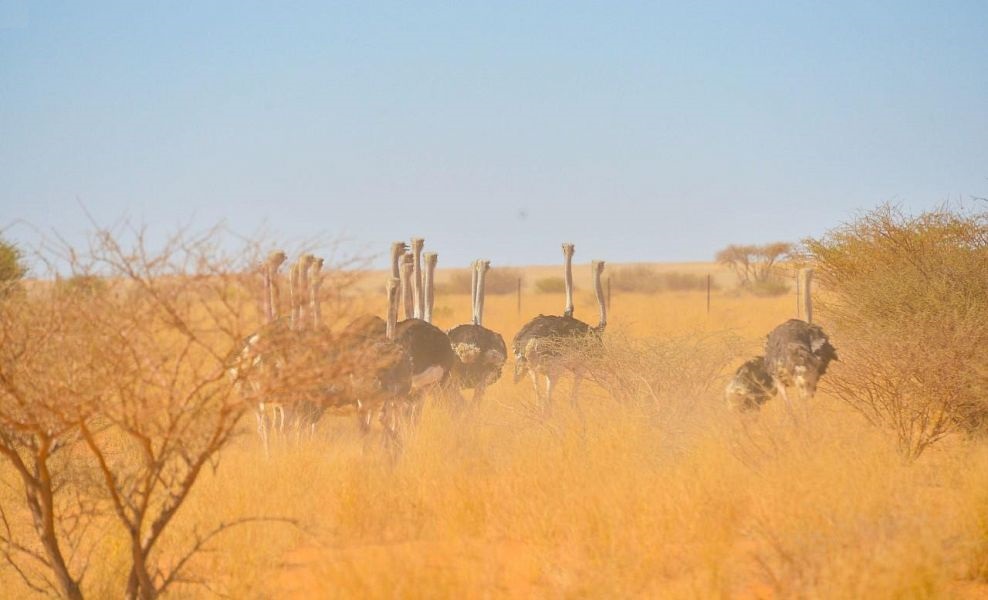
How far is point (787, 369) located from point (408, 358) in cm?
351

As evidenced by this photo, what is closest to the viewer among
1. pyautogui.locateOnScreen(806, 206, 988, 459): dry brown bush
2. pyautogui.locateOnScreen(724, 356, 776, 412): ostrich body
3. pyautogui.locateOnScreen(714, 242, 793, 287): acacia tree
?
pyautogui.locateOnScreen(806, 206, 988, 459): dry brown bush

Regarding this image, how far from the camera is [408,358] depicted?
1025 cm

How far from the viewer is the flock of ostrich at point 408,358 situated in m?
5.31

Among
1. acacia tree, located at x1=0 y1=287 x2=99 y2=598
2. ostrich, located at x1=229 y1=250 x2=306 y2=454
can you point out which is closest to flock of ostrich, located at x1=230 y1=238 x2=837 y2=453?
ostrich, located at x1=229 y1=250 x2=306 y2=454

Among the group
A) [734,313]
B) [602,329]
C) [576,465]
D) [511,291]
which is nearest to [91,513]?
[576,465]

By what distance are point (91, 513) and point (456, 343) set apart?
655 cm

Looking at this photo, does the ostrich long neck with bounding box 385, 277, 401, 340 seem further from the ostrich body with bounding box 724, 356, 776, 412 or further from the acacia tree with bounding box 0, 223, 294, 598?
the acacia tree with bounding box 0, 223, 294, 598

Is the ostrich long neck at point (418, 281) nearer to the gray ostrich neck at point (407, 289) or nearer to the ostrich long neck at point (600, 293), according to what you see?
the gray ostrich neck at point (407, 289)

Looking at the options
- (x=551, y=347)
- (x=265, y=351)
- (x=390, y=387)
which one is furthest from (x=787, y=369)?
(x=265, y=351)

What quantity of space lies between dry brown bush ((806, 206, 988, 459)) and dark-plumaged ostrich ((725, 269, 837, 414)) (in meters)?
0.27

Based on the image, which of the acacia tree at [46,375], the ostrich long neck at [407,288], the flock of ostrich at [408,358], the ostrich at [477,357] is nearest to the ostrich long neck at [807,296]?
the flock of ostrich at [408,358]

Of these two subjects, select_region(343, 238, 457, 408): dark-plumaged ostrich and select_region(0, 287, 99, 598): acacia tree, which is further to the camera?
select_region(343, 238, 457, 408): dark-plumaged ostrich

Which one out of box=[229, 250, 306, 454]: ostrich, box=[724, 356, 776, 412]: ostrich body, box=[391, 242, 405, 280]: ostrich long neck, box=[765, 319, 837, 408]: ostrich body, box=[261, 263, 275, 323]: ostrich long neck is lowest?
box=[724, 356, 776, 412]: ostrich body

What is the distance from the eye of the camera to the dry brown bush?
28.6ft
